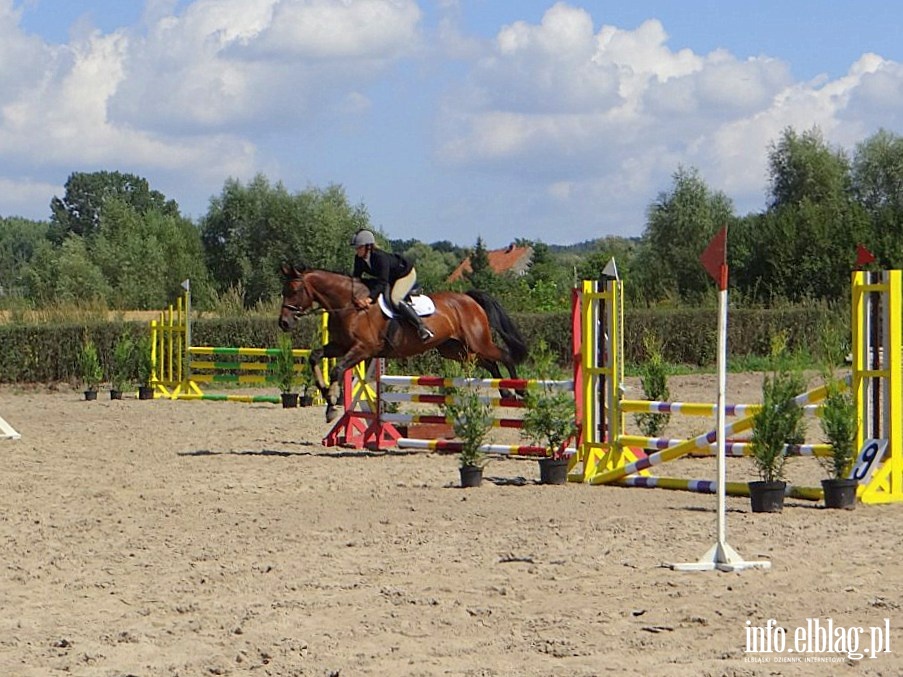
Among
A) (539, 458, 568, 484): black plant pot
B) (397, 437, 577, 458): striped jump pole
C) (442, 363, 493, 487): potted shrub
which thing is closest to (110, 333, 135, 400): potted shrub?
(397, 437, 577, 458): striped jump pole

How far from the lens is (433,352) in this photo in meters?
27.1

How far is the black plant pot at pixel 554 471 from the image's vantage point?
10.9 m

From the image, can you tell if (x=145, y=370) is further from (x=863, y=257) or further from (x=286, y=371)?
(x=863, y=257)

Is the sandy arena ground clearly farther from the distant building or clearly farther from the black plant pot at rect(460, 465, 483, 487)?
the distant building

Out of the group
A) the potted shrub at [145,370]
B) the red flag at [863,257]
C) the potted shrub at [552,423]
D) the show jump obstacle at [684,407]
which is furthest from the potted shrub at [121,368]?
the red flag at [863,257]

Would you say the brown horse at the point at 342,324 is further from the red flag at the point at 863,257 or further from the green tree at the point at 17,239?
the green tree at the point at 17,239

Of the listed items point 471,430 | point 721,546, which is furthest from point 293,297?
point 721,546

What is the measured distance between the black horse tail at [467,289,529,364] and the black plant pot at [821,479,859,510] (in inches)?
303

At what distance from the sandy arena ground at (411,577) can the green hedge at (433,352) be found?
40.4 ft

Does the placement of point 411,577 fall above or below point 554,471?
below

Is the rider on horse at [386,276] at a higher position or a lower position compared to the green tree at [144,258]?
lower

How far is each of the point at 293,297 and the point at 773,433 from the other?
6.81m

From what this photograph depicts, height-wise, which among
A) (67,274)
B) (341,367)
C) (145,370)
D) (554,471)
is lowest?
(554,471)

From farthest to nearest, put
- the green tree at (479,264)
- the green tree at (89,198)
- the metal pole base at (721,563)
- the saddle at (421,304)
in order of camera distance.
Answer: the green tree at (89,198)
the green tree at (479,264)
the saddle at (421,304)
the metal pole base at (721,563)
